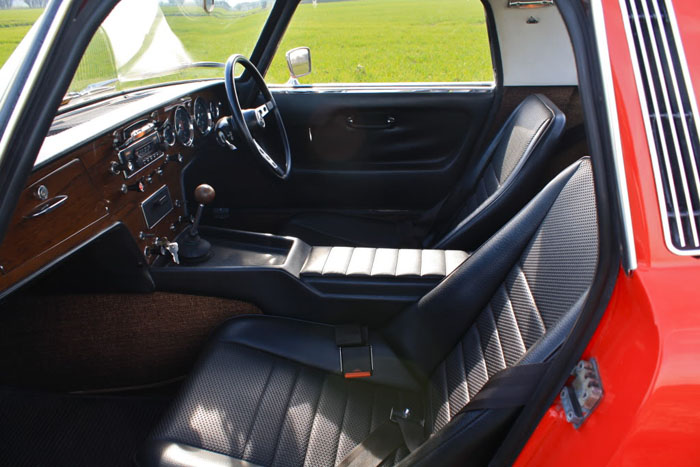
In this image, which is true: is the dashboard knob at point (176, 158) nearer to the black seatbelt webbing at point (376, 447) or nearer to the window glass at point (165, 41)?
the window glass at point (165, 41)

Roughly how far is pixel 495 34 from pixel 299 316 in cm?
159

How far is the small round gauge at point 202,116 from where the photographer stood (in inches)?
78.4

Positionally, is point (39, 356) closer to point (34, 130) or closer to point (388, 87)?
point (34, 130)

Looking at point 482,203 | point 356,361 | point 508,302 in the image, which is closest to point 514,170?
point 482,203

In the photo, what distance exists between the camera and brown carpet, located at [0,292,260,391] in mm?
1543

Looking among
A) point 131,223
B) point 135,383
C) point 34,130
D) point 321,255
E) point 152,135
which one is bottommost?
point 135,383

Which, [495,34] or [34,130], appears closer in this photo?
[34,130]

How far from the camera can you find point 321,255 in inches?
66.1

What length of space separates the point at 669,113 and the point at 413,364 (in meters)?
0.91

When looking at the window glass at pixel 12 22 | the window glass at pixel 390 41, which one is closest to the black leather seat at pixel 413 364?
the window glass at pixel 12 22

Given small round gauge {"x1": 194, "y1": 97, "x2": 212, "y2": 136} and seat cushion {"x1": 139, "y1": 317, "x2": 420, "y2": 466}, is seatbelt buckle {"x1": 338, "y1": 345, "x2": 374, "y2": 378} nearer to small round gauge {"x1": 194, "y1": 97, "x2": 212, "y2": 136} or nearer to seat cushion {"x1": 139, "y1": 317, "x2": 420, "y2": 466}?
seat cushion {"x1": 139, "y1": 317, "x2": 420, "y2": 466}

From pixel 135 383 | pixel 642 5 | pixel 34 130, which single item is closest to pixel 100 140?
pixel 34 130

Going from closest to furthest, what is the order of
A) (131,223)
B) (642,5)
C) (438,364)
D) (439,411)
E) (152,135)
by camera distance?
(642,5) < (439,411) < (438,364) < (131,223) < (152,135)

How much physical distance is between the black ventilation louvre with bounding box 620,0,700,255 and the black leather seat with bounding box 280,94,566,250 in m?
0.90
